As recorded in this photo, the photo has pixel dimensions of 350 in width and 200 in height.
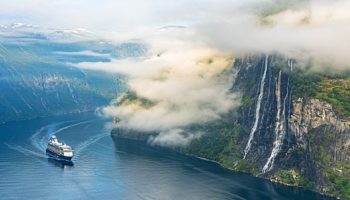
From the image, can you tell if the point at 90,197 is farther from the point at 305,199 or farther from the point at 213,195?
the point at 305,199

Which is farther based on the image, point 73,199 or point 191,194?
point 191,194

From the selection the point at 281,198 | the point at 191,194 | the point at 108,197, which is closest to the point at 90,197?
the point at 108,197

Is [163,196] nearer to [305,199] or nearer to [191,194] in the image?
[191,194]

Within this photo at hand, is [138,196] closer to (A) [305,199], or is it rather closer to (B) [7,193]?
(B) [7,193]

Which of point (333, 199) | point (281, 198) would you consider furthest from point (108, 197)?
point (333, 199)

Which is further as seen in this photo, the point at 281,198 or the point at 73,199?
the point at 281,198

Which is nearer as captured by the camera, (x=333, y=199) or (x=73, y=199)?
(x=73, y=199)

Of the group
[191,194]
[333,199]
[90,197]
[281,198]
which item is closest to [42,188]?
[90,197]
